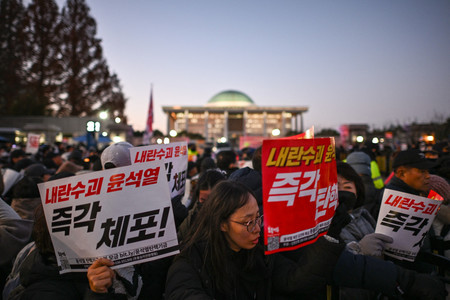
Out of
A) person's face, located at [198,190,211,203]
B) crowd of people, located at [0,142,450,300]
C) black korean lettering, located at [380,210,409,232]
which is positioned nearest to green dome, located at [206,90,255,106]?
person's face, located at [198,190,211,203]

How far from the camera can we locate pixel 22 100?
34.6m

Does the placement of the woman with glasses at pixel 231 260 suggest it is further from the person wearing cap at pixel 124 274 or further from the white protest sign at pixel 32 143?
the white protest sign at pixel 32 143

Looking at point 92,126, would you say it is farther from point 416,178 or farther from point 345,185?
point 416,178

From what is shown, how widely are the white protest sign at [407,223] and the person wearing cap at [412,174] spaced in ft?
2.91

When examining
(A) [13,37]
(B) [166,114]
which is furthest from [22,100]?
Result: (B) [166,114]

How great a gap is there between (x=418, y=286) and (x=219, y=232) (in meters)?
1.08

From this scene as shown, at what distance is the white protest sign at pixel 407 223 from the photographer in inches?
83.2

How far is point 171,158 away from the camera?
119 inches

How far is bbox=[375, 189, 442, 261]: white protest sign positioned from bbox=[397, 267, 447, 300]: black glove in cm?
40

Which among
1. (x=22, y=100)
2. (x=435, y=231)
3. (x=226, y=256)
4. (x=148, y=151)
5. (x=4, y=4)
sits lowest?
(x=435, y=231)

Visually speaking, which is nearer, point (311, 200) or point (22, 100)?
point (311, 200)

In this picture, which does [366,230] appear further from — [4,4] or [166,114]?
[166,114]

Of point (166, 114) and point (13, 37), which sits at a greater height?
point (13, 37)

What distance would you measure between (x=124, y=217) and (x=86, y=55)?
3725 centimetres
